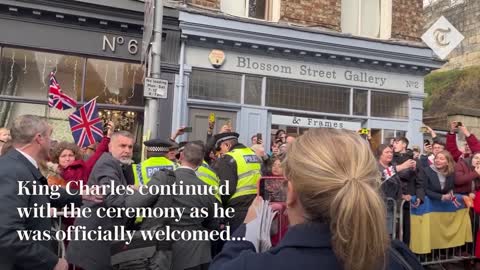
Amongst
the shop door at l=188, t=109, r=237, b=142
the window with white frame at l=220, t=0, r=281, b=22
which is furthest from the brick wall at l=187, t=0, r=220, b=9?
the shop door at l=188, t=109, r=237, b=142

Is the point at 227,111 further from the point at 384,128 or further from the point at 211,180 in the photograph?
the point at 211,180

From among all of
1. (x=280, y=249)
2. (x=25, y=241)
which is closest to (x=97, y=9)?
(x=25, y=241)

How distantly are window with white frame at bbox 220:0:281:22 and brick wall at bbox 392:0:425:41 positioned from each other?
3728 millimetres

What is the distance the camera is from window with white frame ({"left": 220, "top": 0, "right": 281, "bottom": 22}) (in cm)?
1132

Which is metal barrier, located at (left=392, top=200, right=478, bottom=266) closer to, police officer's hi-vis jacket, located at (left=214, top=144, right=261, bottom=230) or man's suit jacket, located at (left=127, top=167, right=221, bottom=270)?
police officer's hi-vis jacket, located at (left=214, top=144, right=261, bottom=230)

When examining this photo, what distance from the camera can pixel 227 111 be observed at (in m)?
10.9

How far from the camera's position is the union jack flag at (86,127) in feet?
25.3

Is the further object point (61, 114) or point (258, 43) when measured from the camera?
point (258, 43)

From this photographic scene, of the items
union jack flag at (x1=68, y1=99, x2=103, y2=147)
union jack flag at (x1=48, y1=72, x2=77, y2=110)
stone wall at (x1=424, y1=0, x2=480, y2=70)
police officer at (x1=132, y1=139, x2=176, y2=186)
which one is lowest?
police officer at (x1=132, y1=139, x2=176, y2=186)

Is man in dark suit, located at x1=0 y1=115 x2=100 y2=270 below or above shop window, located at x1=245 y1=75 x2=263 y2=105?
below

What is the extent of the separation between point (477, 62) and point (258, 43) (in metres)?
16.6

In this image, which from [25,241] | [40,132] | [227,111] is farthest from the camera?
[227,111]

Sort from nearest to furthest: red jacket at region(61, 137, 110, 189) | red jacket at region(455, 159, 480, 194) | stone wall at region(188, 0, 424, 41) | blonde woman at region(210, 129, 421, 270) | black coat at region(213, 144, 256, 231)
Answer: blonde woman at region(210, 129, 421, 270)
red jacket at region(61, 137, 110, 189)
black coat at region(213, 144, 256, 231)
red jacket at region(455, 159, 480, 194)
stone wall at region(188, 0, 424, 41)

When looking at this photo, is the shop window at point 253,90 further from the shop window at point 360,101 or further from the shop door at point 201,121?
the shop window at point 360,101
